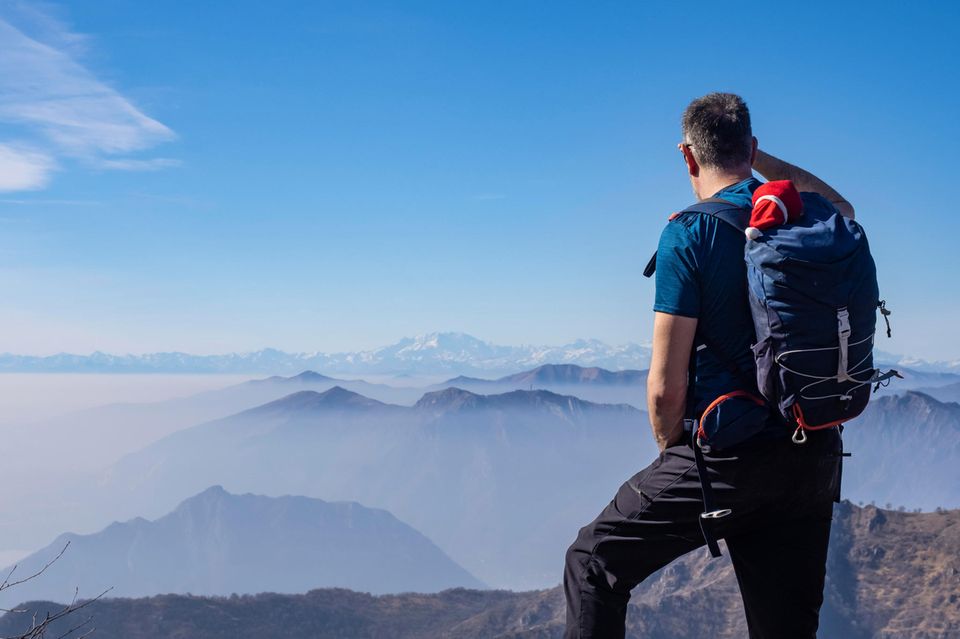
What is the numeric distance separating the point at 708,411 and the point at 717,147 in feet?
3.48

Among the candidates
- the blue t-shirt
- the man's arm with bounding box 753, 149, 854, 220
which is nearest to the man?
the blue t-shirt

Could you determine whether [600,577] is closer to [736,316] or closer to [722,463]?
[722,463]

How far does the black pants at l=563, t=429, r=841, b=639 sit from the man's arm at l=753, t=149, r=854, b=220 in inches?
49.0

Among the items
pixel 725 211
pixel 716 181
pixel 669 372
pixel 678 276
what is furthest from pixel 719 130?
pixel 669 372

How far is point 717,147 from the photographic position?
10.5ft

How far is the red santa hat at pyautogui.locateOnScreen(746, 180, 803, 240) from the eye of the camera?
2.88 metres

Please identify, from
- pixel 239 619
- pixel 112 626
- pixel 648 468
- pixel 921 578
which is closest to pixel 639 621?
pixel 921 578

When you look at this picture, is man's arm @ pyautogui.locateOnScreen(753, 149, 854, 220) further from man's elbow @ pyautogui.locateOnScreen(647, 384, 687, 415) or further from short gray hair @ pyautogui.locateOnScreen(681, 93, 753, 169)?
man's elbow @ pyautogui.locateOnScreen(647, 384, 687, 415)

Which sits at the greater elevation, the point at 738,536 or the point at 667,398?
the point at 667,398

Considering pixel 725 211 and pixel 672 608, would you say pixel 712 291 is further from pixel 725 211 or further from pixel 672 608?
pixel 672 608

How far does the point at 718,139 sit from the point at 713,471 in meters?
1.29

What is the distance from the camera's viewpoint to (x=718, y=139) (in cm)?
317

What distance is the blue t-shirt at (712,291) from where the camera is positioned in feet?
9.70

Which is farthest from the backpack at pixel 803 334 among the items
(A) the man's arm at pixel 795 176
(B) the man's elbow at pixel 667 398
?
(A) the man's arm at pixel 795 176
